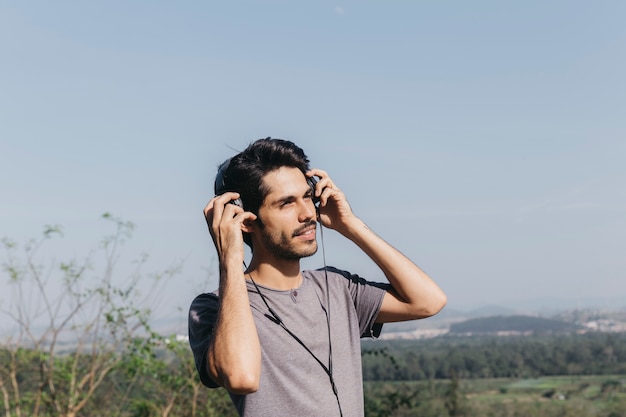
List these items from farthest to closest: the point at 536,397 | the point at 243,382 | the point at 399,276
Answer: the point at 536,397 < the point at 399,276 < the point at 243,382

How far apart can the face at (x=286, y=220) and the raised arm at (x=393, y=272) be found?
0.48 ft

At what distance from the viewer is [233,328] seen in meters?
1.62

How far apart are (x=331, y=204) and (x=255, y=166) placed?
28 centimetres

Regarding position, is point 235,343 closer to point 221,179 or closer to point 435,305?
point 221,179

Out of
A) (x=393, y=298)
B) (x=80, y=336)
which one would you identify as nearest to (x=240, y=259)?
Result: (x=393, y=298)

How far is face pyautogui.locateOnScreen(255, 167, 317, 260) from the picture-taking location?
1820 millimetres

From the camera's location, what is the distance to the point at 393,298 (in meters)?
2.03

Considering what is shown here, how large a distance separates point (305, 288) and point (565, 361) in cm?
4507

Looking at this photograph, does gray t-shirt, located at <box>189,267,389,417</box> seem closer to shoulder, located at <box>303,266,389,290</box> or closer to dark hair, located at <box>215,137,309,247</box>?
shoulder, located at <box>303,266,389,290</box>

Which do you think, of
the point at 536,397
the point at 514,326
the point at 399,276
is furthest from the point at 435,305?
the point at 514,326

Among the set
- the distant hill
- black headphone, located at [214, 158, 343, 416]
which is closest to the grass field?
black headphone, located at [214, 158, 343, 416]

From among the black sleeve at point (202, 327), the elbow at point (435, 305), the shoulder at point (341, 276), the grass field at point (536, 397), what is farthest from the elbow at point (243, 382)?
the grass field at point (536, 397)

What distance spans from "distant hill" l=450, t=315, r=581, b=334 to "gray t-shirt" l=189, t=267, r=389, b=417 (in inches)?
3658

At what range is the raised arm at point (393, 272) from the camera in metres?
2.00
